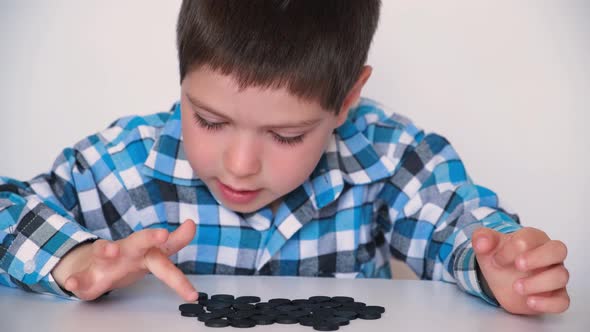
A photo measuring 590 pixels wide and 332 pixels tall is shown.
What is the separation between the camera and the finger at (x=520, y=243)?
3.73 feet

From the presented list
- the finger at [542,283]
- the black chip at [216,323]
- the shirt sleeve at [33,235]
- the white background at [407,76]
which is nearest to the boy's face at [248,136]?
the shirt sleeve at [33,235]

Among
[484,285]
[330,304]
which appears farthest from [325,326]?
[484,285]

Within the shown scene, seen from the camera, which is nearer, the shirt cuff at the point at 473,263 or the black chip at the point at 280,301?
the black chip at the point at 280,301

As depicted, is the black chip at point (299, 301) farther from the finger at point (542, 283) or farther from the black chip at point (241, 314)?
the finger at point (542, 283)

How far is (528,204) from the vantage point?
233 centimetres

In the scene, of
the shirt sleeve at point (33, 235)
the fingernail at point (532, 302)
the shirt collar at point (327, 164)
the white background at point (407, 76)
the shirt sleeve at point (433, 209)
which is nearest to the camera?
the fingernail at point (532, 302)

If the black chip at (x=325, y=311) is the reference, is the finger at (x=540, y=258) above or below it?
above

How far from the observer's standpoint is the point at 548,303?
1.09 m

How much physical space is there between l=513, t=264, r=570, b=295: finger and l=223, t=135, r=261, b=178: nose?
0.47 m

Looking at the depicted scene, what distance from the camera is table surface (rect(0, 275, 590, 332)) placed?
1.02m

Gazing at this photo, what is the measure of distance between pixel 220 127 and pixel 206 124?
1.4 inches

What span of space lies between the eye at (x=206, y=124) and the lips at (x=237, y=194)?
118 mm

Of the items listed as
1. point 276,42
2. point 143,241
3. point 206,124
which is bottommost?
point 143,241

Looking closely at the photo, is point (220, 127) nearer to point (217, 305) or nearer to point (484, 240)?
point (217, 305)
